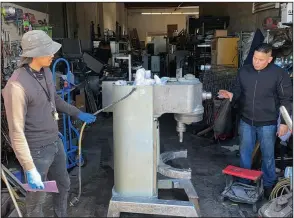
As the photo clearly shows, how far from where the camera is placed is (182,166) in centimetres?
363

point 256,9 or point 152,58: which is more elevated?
point 256,9


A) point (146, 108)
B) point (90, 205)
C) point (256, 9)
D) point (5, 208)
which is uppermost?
point (256, 9)

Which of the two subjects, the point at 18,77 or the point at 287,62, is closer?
the point at 18,77

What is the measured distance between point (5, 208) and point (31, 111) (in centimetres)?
83

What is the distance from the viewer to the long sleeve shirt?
6.03 ft

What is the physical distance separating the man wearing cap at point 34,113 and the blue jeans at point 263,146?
1.47 metres

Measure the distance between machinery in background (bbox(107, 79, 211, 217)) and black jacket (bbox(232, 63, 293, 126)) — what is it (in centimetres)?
47

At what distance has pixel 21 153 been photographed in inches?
72.9

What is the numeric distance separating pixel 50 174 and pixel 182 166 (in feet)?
5.54

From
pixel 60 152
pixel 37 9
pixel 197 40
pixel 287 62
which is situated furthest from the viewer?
pixel 197 40

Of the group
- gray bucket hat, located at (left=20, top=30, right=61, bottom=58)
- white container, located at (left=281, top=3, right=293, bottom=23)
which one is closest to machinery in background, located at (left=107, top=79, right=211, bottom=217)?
gray bucket hat, located at (left=20, top=30, right=61, bottom=58)

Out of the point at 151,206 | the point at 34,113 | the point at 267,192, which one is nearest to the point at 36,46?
the point at 34,113

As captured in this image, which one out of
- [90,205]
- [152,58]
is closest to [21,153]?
[90,205]

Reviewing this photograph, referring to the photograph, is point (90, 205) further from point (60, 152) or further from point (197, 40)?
point (197, 40)
